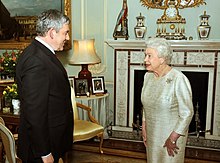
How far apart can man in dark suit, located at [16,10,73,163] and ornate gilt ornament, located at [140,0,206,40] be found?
247 cm

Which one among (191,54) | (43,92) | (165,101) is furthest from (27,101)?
(191,54)

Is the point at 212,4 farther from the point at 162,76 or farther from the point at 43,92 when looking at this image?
the point at 43,92

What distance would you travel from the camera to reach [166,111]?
2.25m

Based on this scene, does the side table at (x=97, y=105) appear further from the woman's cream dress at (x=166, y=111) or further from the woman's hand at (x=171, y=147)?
the woman's hand at (x=171, y=147)

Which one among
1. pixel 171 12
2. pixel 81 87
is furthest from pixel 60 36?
pixel 171 12

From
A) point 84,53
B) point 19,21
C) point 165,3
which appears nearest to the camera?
point 84,53

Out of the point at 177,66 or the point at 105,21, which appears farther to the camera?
the point at 105,21

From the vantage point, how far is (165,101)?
2232mm

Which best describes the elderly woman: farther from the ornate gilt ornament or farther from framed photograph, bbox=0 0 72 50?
framed photograph, bbox=0 0 72 50

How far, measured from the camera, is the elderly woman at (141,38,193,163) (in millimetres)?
2195

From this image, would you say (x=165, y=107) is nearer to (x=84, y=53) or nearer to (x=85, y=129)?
(x=85, y=129)

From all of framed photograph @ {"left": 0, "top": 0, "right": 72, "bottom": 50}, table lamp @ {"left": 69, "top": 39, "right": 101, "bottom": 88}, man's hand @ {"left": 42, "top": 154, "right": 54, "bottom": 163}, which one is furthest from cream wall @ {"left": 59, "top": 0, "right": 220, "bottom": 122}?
man's hand @ {"left": 42, "top": 154, "right": 54, "bottom": 163}

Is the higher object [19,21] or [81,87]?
[19,21]

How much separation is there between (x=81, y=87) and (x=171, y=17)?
5.17 ft
